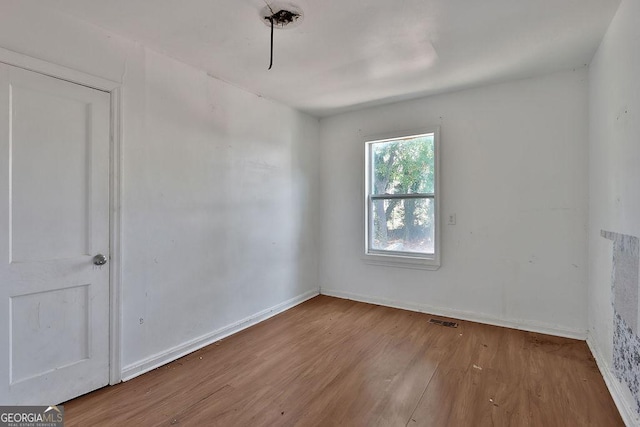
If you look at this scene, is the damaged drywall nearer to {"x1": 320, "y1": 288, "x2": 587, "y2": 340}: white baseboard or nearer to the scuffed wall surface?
the scuffed wall surface

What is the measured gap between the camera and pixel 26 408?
1842 millimetres

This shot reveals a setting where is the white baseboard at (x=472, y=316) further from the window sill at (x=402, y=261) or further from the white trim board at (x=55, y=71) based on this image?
the white trim board at (x=55, y=71)

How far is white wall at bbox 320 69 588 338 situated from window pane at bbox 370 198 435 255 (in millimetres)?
199

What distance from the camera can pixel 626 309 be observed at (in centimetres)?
183

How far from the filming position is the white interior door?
180 centimetres

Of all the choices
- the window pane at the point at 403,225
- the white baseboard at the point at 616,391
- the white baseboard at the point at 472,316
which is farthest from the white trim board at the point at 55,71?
the white baseboard at the point at 616,391

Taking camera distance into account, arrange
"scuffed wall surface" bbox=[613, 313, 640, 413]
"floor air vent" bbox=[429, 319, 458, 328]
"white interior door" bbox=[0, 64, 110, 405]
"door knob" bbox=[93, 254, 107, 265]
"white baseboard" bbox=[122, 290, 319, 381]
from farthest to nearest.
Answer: "floor air vent" bbox=[429, 319, 458, 328] < "white baseboard" bbox=[122, 290, 319, 381] < "door knob" bbox=[93, 254, 107, 265] < "white interior door" bbox=[0, 64, 110, 405] < "scuffed wall surface" bbox=[613, 313, 640, 413]

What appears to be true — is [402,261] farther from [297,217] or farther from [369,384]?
[369,384]

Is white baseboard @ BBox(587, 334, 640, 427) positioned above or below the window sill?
below

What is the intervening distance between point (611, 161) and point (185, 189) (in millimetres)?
3219

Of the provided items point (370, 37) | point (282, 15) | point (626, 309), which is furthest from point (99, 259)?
point (626, 309)

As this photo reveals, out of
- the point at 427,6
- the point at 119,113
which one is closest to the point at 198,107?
the point at 119,113
